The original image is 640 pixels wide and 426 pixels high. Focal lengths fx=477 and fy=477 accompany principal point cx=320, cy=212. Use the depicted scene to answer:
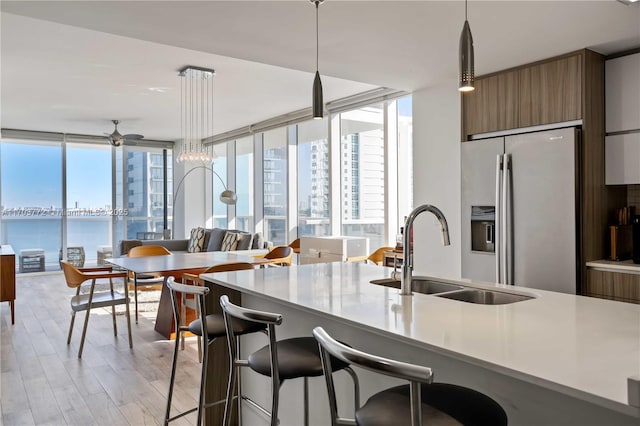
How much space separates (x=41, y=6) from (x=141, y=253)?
3364mm

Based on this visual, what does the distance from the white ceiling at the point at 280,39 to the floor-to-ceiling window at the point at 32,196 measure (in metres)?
3.85

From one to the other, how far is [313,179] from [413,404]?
621 centimetres

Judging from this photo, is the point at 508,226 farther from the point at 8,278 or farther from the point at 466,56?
the point at 8,278

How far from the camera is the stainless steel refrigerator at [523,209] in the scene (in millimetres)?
3334

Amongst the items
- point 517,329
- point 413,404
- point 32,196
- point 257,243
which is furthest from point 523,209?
point 32,196

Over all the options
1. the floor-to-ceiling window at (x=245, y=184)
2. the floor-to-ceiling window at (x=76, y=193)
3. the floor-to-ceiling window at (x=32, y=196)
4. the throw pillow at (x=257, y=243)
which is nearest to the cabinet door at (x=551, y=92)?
the throw pillow at (x=257, y=243)

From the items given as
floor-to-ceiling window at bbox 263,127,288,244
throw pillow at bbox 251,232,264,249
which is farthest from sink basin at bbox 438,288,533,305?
floor-to-ceiling window at bbox 263,127,288,244

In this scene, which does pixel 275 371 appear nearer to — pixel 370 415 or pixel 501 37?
pixel 370 415

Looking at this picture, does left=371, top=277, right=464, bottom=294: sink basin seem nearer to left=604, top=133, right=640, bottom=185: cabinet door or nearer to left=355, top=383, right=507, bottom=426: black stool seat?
left=355, top=383, right=507, bottom=426: black stool seat

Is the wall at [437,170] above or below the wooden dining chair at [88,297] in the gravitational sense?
above

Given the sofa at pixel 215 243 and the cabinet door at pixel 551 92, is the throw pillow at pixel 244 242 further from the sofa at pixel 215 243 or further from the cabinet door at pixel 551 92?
the cabinet door at pixel 551 92

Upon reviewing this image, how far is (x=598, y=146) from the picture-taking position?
3.43 metres

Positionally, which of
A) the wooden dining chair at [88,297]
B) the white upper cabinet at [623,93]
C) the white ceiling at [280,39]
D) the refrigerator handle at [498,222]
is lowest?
the wooden dining chair at [88,297]

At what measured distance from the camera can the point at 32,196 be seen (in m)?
9.37
